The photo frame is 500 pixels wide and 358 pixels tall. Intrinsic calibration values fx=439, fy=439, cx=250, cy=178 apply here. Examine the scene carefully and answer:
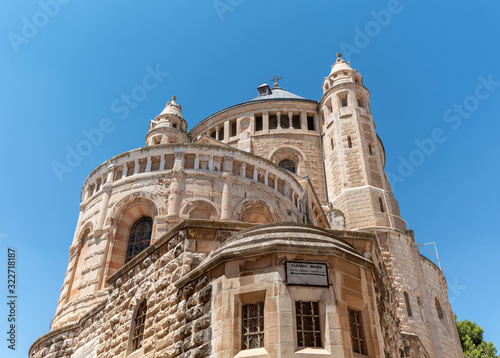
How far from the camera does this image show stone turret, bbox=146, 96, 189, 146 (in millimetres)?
28609

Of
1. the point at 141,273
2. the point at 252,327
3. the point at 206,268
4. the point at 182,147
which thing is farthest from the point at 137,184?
the point at 252,327

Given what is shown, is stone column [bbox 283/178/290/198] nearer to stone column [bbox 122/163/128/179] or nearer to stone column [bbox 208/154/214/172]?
stone column [bbox 208/154/214/172]

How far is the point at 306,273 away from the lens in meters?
7.87

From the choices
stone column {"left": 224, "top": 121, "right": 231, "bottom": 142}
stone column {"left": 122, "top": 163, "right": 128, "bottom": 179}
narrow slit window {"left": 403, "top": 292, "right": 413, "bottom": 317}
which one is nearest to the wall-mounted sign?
stone column {"left": 122, "top": 163, "right": 128, "bottom": 179}

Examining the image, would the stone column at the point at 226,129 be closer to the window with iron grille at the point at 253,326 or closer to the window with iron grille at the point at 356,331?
the window with iron grille at the point at 356,331

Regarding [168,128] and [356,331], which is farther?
[168,128]

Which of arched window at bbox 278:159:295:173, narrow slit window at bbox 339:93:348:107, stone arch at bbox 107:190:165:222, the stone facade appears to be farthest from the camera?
arched window at bbox 278:159:295:173

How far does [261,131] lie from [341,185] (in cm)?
909

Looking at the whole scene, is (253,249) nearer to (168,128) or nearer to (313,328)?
(313,328)

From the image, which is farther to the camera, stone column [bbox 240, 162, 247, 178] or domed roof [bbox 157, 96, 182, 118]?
domed roof [bbox 157, 96, 182, 118]

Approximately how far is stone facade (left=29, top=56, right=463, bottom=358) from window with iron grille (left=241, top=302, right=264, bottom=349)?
24 mm

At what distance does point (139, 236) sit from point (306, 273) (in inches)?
512

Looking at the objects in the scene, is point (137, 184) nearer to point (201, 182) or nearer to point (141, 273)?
point (201, 182)

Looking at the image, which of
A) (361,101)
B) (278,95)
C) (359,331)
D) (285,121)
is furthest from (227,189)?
(278,95)
